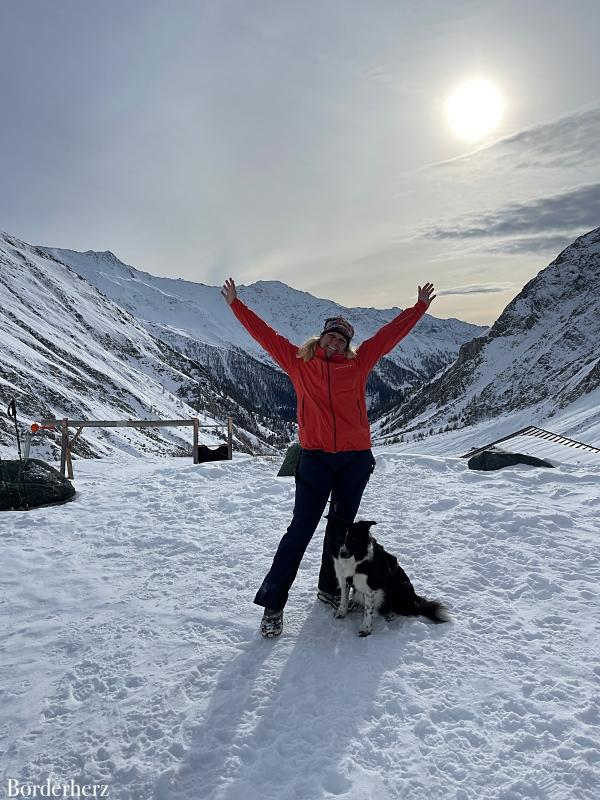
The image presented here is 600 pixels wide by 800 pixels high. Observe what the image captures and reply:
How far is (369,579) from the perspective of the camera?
4.57 metres

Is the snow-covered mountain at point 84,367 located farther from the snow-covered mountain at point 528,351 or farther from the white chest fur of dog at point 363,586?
the snow-covered mountain at point 528,351

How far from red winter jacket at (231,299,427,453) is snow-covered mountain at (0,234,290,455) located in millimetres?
18919

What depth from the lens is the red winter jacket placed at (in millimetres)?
4617

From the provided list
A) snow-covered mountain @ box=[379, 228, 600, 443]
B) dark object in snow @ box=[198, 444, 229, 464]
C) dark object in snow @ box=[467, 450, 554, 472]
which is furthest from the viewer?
snow-covered mountain @ box=[379, 228, 600, 443]

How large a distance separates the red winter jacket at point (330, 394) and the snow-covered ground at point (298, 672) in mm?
1775

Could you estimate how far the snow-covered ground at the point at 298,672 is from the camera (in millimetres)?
2951

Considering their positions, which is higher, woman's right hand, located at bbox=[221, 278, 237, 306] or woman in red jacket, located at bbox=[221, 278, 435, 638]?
woman's right hand, located at bbox=[221, 278, 237, 306]

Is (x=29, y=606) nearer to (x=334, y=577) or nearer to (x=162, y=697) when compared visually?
(x=162, y=697)

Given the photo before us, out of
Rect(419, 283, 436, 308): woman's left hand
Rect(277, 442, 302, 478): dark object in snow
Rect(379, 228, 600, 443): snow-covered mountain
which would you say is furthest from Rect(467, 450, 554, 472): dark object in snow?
Rect(379, 228, 600, 443): snow-covered mountain

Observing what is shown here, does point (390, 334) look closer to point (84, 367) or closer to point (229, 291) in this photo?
point (229, 291)

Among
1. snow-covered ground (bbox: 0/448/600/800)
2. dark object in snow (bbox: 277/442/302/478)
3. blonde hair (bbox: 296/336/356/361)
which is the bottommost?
snow-covered ground (bbox: 0/448/600/800)

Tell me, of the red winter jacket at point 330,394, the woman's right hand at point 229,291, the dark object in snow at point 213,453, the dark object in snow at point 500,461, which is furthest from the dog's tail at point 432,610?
the dark object in snow at point 213,453

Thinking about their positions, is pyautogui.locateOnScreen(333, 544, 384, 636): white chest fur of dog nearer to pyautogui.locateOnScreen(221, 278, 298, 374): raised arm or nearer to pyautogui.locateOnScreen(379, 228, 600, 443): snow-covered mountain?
pyautogui.locateOnScreen(221, 278, 298, 374): raised arm

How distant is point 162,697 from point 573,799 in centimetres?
270
